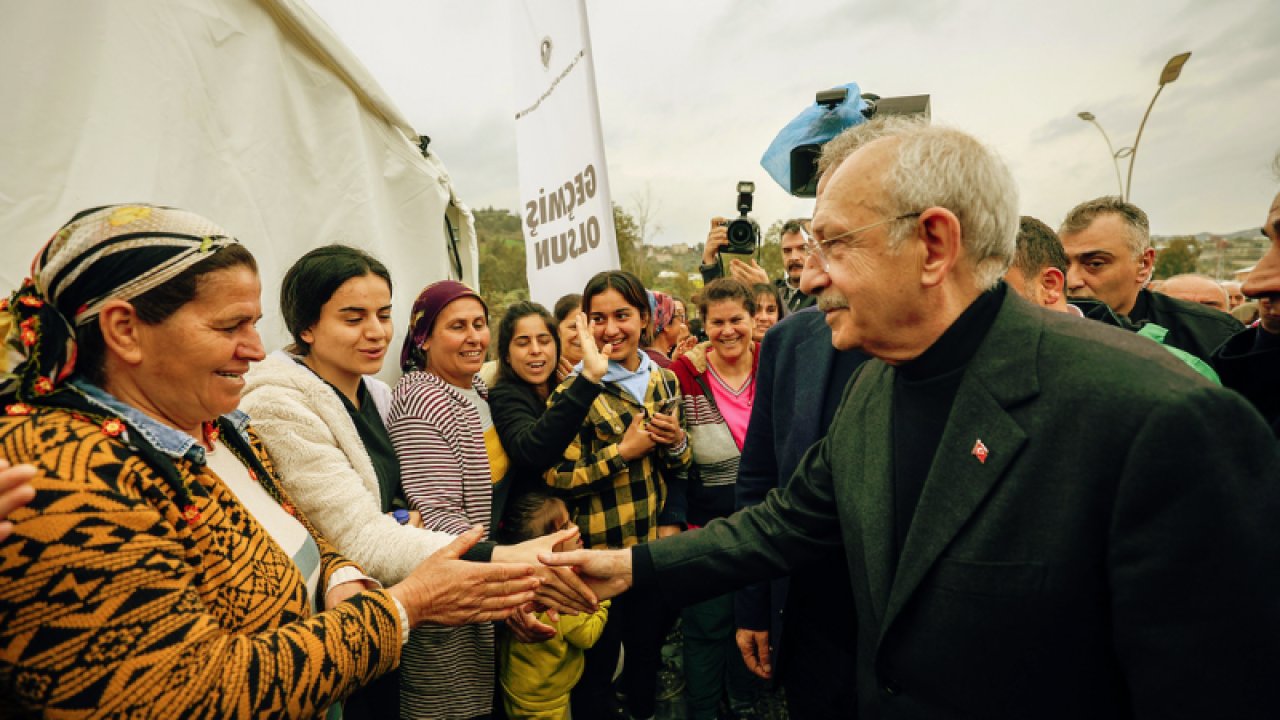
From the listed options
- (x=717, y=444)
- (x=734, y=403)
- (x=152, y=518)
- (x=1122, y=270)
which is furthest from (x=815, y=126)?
(x=152, y=518)

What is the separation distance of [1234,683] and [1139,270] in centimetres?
345

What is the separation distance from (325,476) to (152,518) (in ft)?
2.75

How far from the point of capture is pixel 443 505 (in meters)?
2.33

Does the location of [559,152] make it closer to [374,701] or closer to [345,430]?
[345,430]

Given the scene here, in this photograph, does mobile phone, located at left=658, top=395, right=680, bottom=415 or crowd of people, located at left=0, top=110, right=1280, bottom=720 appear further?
mobile phone, located at left=658, top=395, right=680, bottom=415

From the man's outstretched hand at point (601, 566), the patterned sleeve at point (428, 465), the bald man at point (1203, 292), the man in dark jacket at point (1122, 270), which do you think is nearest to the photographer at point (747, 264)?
the man in dark jacket at point (1122, 270)

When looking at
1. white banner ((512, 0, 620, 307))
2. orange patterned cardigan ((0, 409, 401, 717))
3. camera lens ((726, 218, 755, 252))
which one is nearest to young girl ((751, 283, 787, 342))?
camera lens ((726, 218, 755, 252))

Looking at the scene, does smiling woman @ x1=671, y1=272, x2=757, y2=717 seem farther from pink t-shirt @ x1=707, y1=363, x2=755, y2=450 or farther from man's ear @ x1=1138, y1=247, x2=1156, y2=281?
man's ear @ x1=1138, y1=247, x2=1156, y2=281

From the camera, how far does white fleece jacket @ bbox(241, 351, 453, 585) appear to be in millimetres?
1930

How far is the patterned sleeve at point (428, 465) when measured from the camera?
90.5 inches

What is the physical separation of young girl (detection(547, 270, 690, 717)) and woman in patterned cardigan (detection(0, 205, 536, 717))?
1342mm

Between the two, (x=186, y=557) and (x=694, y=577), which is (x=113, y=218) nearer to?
(x=186, y=557)

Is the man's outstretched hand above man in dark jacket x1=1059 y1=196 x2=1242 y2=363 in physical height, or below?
below

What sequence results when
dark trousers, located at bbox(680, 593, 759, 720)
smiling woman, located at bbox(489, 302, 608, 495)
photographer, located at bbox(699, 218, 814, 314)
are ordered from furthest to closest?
1. photographer, located at bbox(699, 218, 814, 314)
2. dark trousers, located at bbox(680, 593, 759, 720)
3. smiling woman, located at bbox(489, 302, 608, 495)
